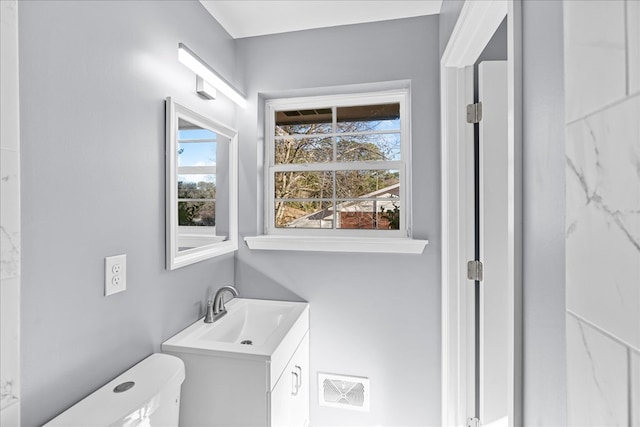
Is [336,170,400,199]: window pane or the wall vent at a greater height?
[336,170,400,199]: window pane

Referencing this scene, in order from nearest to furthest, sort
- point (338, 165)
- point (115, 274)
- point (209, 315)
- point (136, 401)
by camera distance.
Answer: point (136, 401) < point (115, 274) < point (209, 315) < point (338, 165)

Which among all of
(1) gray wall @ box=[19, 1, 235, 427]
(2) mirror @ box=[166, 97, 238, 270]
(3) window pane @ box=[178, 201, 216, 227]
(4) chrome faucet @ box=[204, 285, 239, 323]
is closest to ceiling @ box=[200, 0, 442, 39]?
(1) gray wall @ box=[19, 1, 235, 427]

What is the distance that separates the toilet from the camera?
0.92m

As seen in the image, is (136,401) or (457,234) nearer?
(136,401)

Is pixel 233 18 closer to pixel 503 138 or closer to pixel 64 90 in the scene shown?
pixel 64 90

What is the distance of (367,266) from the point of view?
189cm

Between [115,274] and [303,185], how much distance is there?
120 cm

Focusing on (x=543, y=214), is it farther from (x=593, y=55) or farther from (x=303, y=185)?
(x=303, y=185)

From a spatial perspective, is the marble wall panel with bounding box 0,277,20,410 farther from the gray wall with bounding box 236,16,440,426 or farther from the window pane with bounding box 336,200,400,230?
the window pane with bounding box 336,200,400,230

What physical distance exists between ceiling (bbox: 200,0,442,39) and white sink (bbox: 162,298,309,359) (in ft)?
5.22

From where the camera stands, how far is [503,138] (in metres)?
1.44

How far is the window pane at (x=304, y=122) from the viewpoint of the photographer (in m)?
2.09

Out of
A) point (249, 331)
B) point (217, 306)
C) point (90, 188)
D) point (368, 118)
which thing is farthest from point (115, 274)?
point (368, 118)

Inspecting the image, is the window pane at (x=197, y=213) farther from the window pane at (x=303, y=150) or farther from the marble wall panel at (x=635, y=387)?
the marble wall panel at (x=635, y=387)
